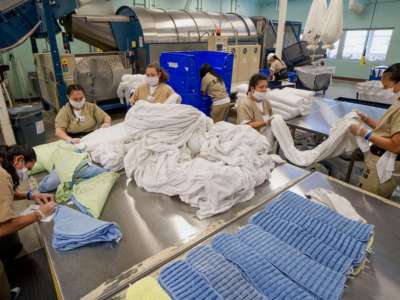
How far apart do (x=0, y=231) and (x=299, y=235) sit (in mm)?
1387

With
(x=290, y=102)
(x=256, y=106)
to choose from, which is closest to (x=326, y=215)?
(x=256, y=106)

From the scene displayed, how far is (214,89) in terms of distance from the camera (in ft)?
12.6

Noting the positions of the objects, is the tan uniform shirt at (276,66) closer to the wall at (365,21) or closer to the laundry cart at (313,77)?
the laundry cart at (313,77)

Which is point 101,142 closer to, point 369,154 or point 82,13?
point 369,154

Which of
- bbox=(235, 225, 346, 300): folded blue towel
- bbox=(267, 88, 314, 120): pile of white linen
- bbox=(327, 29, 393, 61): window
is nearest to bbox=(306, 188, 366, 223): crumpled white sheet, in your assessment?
bbox=(235, 225, 346, 300): folded blue towel

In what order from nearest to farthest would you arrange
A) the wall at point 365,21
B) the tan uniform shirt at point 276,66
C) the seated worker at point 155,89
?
the seated worker at point 155,89, the tan uniform shirt at point 276,66, the wall at point 365,21

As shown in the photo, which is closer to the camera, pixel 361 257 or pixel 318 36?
pixel 361 257

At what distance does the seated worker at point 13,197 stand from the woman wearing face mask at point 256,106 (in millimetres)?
1723

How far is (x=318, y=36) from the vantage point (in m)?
Answer: 3.98

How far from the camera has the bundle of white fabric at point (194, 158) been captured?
131 centimetres

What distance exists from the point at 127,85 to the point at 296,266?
4.38 m

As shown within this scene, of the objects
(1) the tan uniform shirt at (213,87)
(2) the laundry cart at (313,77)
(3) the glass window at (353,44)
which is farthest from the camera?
(3) the glass window at (353,44)

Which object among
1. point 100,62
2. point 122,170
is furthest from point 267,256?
point 100,62

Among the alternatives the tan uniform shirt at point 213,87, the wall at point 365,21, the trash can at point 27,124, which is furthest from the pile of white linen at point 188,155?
the wall at point 365,21
